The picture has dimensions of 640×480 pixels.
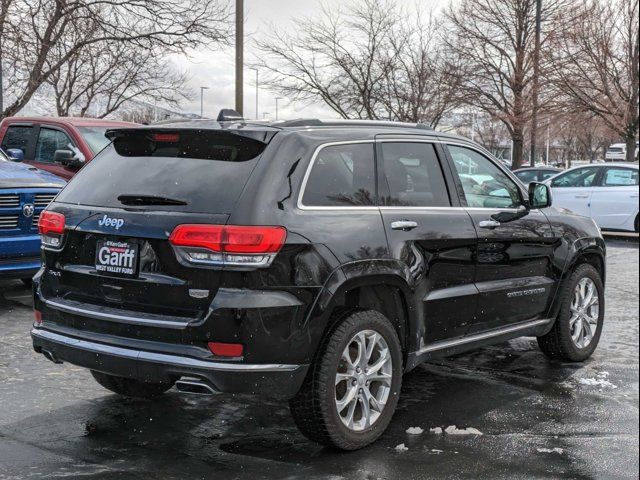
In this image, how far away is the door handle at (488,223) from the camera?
5.09m

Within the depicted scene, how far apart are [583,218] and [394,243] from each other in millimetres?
2454

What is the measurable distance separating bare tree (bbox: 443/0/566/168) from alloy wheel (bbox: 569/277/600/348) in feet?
75.5

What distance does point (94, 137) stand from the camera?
34.9 ft

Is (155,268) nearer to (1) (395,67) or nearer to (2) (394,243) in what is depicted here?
(2) (394,243)

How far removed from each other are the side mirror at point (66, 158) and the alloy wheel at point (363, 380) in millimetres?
6558

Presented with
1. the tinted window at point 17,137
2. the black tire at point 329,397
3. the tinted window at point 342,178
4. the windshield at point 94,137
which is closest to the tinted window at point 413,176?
the tinted window at point 342,178

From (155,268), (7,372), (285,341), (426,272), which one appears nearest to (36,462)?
(155,268)

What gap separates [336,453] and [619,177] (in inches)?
510

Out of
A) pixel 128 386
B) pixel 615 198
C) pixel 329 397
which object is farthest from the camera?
pixel 615 198

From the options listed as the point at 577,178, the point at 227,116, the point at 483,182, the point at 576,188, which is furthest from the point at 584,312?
the point at 577,178

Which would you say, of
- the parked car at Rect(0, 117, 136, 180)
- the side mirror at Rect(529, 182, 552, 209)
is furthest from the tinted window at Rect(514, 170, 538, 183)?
the side mirror at Rect(529, 182, 552, 209)

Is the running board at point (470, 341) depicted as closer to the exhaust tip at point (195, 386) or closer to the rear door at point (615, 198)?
the exhaust tip at point (195, 386)

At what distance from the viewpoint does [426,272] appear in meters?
4.59

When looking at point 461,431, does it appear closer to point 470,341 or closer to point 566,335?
point 470,341
